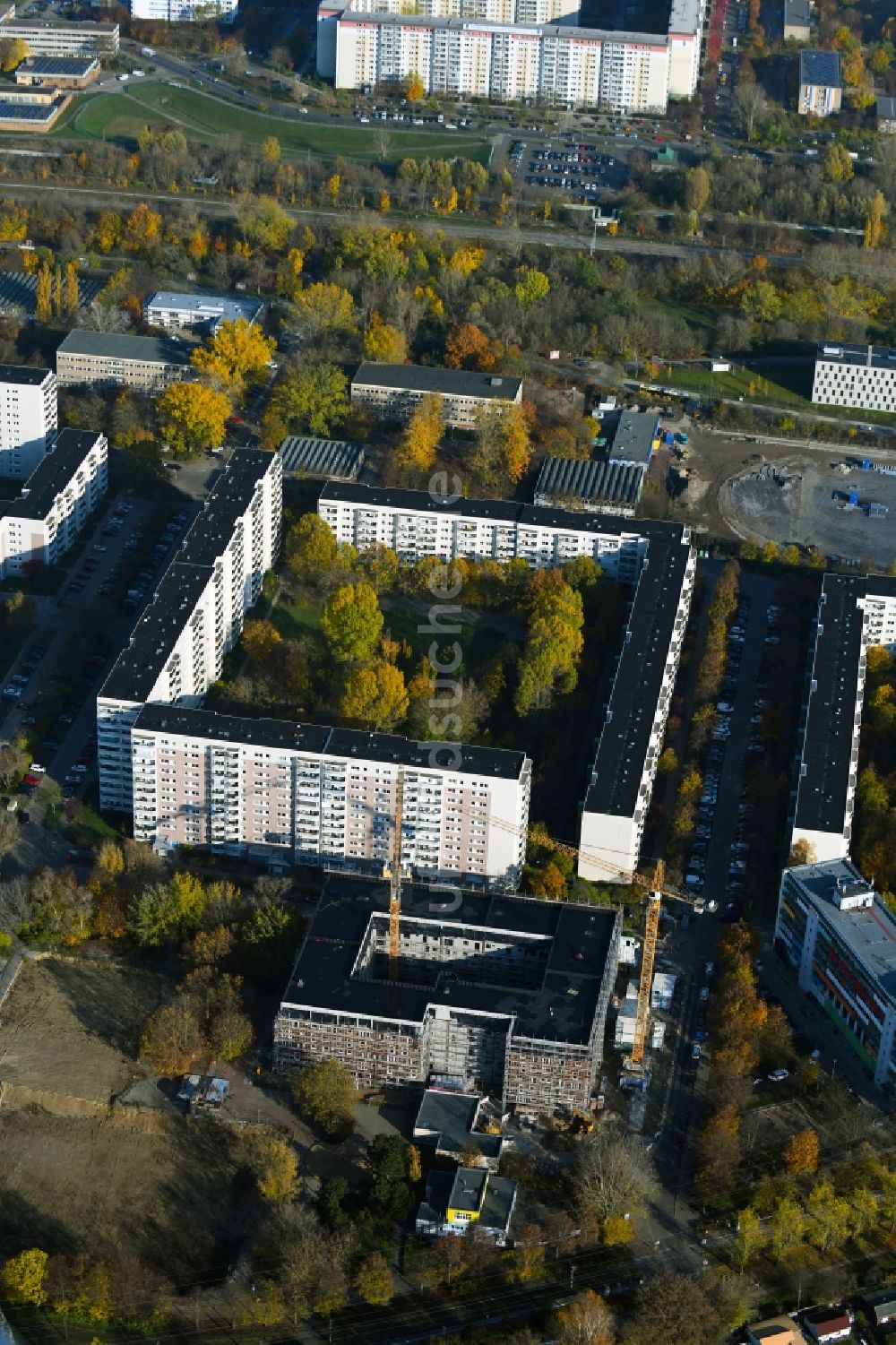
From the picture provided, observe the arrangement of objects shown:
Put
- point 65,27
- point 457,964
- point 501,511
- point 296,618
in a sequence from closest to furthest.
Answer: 1. point 457,964
2. point 296,618
3. point 501,511
4. point 65,27

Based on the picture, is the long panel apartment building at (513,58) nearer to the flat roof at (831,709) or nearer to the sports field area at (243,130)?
the sports field area at (243,130)

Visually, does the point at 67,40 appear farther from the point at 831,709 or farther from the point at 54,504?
the point at 831,709

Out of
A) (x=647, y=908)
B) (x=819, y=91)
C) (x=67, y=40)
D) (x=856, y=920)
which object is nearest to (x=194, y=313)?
(x=67, y=40)

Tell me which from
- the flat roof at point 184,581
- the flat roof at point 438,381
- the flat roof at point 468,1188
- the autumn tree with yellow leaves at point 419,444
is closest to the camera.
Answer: the flat roof at point 468,1188

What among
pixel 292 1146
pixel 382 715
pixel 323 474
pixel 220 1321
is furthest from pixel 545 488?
pixel 220 1321

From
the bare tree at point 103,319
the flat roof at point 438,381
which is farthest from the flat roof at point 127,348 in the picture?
the flat roof at point 438,381

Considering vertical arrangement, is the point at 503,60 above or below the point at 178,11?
below

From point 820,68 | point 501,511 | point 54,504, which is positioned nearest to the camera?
point 54,504
